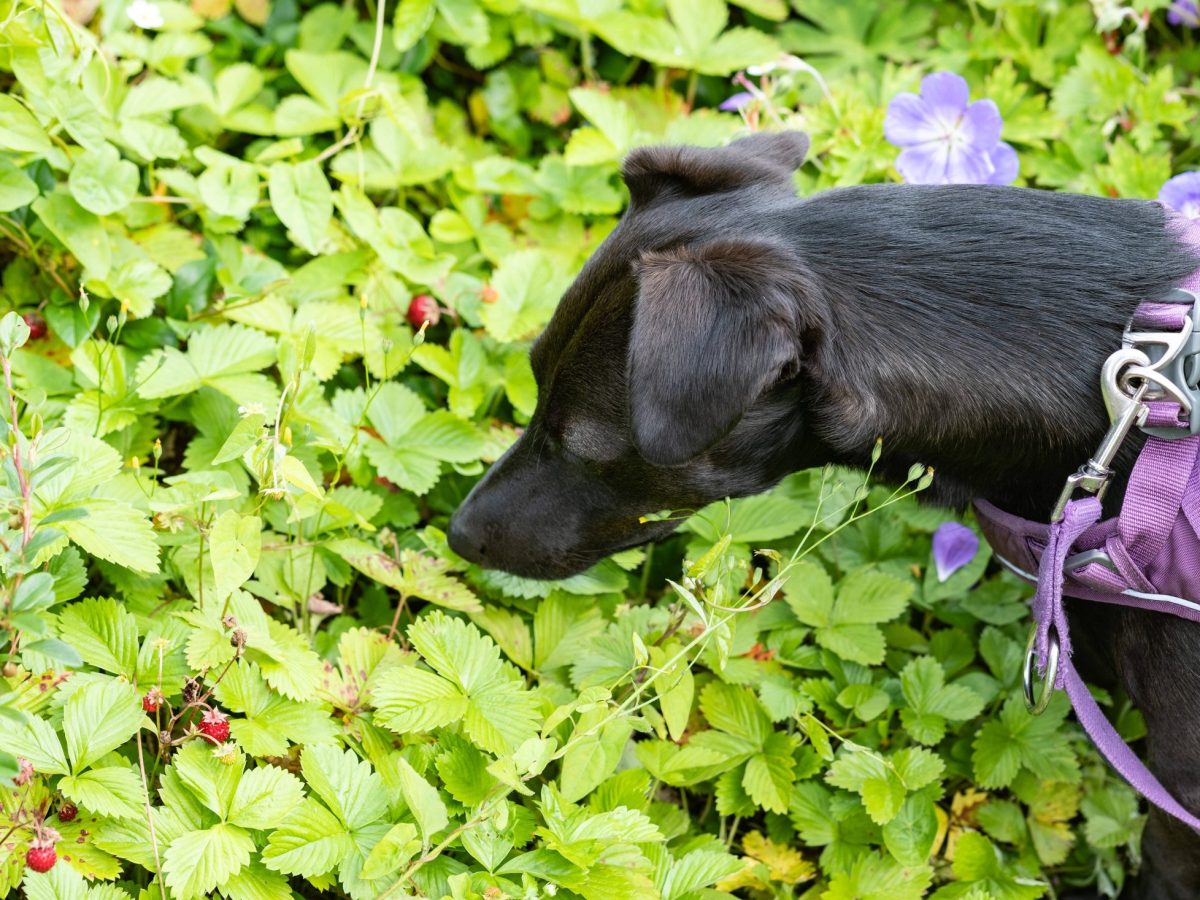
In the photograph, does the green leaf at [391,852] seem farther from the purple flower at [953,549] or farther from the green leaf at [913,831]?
the purple flower at [953,549]

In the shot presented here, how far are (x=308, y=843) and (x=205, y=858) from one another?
0.19 meters

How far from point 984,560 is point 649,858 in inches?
57.6

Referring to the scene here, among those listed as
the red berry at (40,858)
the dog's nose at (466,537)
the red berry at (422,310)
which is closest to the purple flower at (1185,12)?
the red berry at (422,310)

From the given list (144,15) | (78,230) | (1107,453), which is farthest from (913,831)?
(144,15)

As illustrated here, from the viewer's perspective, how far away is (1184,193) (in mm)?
3357

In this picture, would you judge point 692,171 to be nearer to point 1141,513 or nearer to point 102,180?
point 1141,513

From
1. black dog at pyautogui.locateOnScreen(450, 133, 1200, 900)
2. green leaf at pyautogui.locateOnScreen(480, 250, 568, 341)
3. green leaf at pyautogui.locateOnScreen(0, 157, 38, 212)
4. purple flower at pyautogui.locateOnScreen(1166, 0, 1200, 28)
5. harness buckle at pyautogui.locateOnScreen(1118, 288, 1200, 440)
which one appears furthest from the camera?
purple flower at pyautogui.locateOnScreen(1166, 0, 1200, 28)

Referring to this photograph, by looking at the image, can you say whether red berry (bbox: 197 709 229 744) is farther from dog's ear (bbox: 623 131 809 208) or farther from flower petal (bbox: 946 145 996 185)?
flower petal (bbox: 946 145 996 185)

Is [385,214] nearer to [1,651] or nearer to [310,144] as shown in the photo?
[310,144]

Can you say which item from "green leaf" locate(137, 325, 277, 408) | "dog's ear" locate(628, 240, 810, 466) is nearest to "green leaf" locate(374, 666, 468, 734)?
"dog's ear" locate(628, 240, 810, 466)

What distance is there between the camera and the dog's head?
2.19m

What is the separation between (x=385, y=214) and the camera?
12.1 feet

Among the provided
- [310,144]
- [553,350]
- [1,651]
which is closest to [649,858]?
→ [553,350]

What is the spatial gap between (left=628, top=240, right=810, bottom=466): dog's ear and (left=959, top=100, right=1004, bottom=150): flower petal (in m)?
1.69
